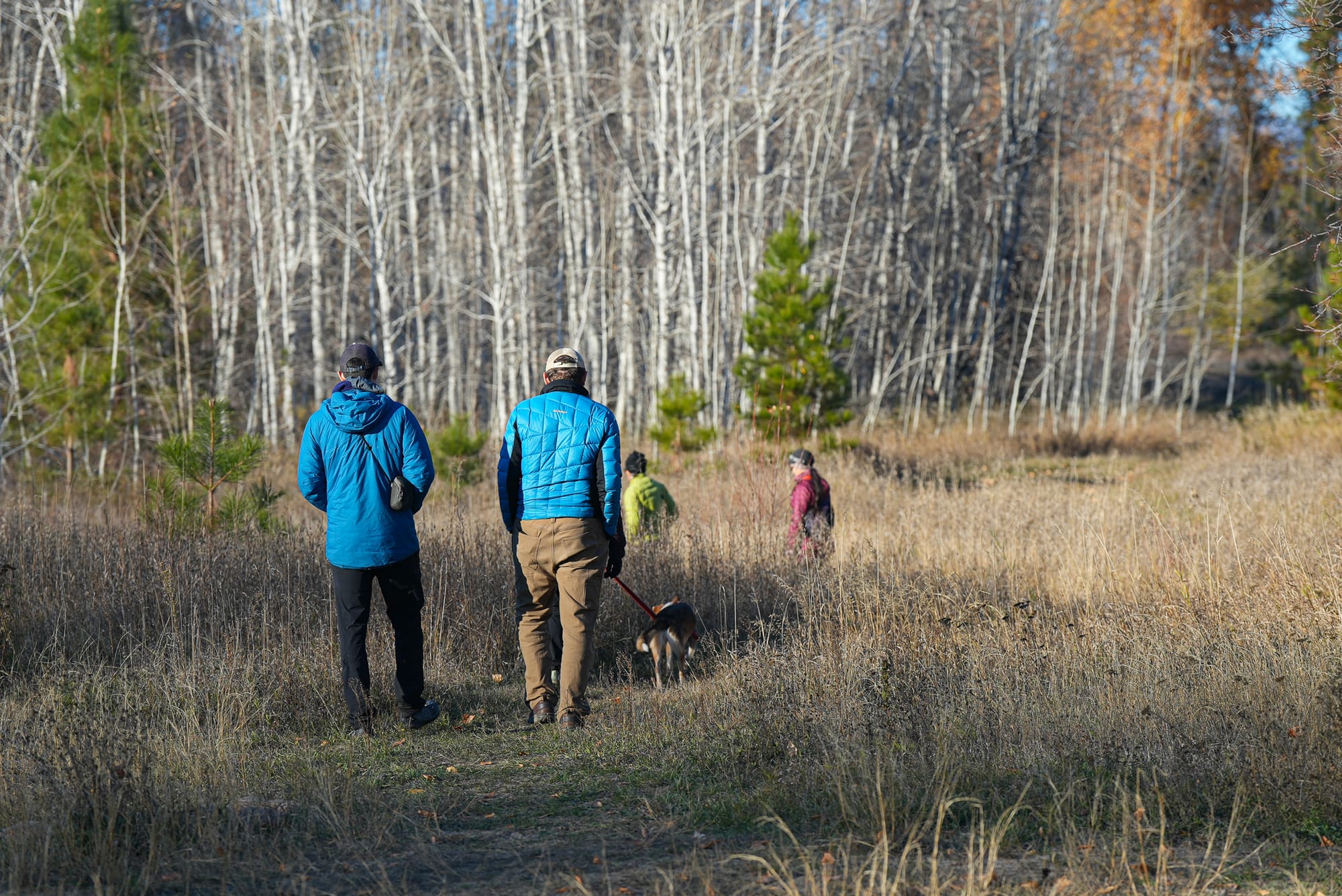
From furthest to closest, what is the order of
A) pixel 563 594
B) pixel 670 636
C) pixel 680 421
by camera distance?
pixel 680 421
pixel 670 636
pixel 563 594

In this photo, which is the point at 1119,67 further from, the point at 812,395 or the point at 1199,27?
the point at 812,395

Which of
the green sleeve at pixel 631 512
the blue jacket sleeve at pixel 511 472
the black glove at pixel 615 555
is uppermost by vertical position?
the blue jacket sleeve at pixel 511 472

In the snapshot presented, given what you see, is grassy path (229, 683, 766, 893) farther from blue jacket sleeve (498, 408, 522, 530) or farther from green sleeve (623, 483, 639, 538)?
green sleeve (623, 483, 639, 538)

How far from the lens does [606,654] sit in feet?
24.5

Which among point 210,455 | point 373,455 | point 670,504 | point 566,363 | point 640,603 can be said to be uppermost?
point 566,363

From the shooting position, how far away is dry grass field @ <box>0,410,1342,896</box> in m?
3.88

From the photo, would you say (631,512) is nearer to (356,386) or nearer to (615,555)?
(615,555)

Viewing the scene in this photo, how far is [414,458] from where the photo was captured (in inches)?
219

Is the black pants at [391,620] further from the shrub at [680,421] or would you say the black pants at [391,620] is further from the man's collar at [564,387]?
the shrub at [680,421]

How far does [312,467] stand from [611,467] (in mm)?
1446

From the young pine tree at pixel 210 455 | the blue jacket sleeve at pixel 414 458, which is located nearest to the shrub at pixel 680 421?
the young pine tree at pixel 210 455

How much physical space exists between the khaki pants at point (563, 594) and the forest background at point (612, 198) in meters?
6.27

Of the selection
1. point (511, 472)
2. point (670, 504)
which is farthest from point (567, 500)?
point (670, 504)

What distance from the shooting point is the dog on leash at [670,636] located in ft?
22.3
